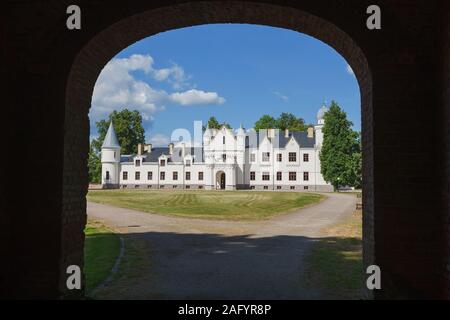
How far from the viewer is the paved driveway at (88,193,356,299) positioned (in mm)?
7215

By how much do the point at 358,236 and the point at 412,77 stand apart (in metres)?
10.1

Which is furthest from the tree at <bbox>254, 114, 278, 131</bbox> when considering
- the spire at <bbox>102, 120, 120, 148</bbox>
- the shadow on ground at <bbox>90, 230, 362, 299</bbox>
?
the shadow on ground at <bbox>90, 230, 362, 299</bbox>

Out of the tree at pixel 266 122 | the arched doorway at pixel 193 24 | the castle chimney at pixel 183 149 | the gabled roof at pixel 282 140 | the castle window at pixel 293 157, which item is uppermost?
the tree at pixel 266 122

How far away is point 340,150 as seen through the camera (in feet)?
154

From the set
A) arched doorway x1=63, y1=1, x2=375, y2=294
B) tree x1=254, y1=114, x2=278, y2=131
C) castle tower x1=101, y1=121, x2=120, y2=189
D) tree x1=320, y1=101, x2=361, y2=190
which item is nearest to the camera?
arched doorway x1=63, y1=1, x2=375, y2=294

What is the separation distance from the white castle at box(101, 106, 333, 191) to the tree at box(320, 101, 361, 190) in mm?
13122

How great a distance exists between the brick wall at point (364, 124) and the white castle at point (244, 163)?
54.9 metres

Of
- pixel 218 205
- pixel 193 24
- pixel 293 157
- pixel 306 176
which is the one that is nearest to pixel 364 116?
pixel 193 24

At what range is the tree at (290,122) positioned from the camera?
81.8 m

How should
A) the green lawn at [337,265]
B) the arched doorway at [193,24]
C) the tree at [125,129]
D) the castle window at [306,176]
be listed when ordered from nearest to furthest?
the arched doorway at [193,24], the green lawn at [337,265], the castle window at [306,176], the tree at [125,129]

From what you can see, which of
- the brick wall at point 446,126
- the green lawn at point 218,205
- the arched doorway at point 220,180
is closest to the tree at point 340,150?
the green lawn at point 218,205

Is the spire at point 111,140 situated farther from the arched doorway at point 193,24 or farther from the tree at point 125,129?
the arched doorway at point 193,24

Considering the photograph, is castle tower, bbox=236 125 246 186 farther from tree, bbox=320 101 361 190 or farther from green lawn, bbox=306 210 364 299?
green lawn, bbox=306 210 364 299

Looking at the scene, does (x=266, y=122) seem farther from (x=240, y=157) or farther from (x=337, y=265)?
(x=337, y=265)
